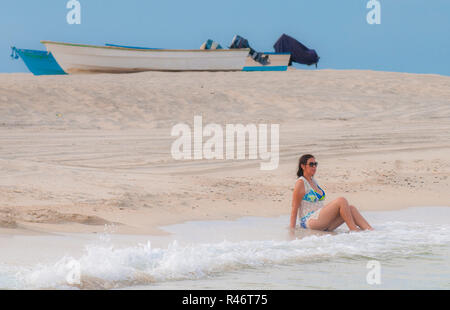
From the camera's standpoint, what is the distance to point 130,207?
8875 millimetres

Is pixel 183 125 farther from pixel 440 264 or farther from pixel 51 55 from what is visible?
pixel 51 55

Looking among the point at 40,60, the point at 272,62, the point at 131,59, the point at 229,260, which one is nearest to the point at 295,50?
the point at 272,62

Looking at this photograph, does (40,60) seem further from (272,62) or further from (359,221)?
(359,221)

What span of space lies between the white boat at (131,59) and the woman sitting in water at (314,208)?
75.6ft

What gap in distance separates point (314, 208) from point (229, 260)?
2.25 metres

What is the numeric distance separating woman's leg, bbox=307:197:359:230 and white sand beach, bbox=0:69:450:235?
153 cm

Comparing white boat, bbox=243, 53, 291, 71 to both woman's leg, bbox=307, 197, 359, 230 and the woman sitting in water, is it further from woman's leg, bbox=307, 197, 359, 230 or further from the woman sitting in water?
woman's leg, bbox=307, 197, 359, 230

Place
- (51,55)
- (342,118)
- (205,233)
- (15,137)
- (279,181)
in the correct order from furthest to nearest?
(51,55) < (342,118) < (15,137) < (279,181) < (205,233)

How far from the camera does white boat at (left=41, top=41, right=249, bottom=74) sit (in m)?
29.7

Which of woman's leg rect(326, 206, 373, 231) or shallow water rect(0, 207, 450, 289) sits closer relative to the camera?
shallow water rect(0, 207, 450, 289)

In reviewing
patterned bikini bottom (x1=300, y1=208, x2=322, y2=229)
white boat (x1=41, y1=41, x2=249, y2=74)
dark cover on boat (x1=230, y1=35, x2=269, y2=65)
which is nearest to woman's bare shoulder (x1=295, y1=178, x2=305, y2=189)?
patterned bikini bottom (x1=300, y1=208, x2=322, y2=229)

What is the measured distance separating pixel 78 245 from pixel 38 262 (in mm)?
810

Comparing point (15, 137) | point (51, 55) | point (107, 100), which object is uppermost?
point (51, 55)
